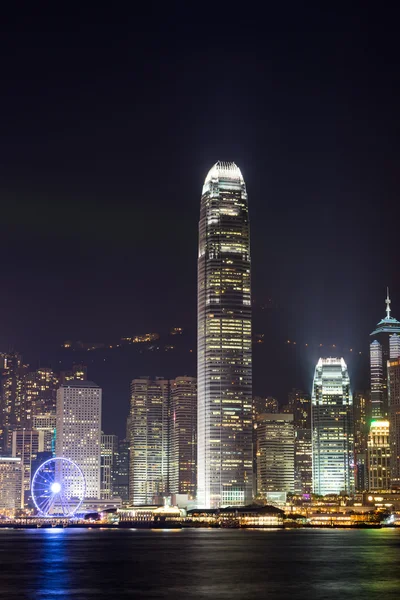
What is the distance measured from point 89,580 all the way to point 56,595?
14296mm

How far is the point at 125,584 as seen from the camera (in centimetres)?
10300

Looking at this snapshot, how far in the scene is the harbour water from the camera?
9462 cm

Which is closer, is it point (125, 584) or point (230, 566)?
point (125, 584)

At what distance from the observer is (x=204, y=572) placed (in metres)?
113

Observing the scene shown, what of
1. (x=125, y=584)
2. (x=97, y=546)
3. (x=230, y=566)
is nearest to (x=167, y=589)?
(x=125, y=584)

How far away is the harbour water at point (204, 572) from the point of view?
94.6m

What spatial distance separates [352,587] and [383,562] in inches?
1099

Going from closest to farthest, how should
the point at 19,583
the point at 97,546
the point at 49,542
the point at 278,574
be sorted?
the point at 19,583 → the point at 278,574 → the point at 97,546 → the point at 49,542

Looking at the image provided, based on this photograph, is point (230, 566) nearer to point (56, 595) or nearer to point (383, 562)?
point (383, 562)

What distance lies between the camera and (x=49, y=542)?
192500mm

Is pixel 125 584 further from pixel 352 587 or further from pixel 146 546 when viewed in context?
pixel 146 546

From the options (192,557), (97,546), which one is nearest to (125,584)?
(192,557)

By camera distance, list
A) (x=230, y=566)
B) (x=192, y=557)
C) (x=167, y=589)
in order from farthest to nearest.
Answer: (x=192, y=557)
(x=230, y=566)
(x=167, y=589)

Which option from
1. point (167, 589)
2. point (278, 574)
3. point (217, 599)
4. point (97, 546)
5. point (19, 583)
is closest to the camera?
point (217, 599)
